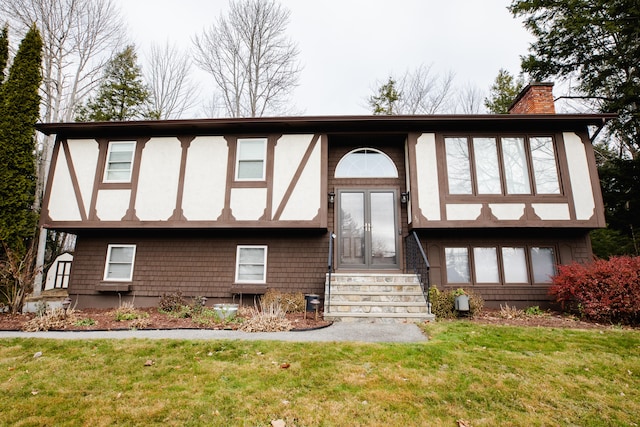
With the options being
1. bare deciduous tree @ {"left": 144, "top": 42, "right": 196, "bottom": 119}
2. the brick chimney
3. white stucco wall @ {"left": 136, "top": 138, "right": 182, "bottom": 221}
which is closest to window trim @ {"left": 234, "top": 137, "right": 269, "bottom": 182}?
white stucco wall @ {"left": 136, "top": 138, "right": 182, "bottom": 221}

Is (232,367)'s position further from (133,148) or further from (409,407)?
(133,148)

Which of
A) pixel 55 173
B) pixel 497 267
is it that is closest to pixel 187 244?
pixel 55 173

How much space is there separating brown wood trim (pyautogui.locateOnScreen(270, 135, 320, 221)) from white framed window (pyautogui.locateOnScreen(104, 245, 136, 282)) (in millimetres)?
4694

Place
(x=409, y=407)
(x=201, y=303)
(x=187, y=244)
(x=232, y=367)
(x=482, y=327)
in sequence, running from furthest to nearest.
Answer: (x=187, y=244)
(x=201, y=303)
(x=482, y=327)
(x=232, y=367)
(x=409, y=407)

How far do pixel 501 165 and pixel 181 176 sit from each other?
29.7ft

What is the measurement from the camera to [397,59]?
21234 millimetres

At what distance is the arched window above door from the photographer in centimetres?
984

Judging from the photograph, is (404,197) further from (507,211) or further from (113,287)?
(113,287)

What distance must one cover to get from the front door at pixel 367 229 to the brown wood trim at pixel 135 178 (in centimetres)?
590

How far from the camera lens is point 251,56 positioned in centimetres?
1770

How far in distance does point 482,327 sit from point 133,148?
33.6ft

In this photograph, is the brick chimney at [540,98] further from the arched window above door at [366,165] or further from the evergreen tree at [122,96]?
the evergreen tree at [122,96]

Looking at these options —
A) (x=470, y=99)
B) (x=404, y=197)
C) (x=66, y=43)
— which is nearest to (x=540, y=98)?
(x=404, y=197)

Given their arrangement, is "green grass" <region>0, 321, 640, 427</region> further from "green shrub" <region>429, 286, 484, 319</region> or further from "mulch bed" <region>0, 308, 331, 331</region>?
"green shrub" <region>429, 286, 484, 319</region>
